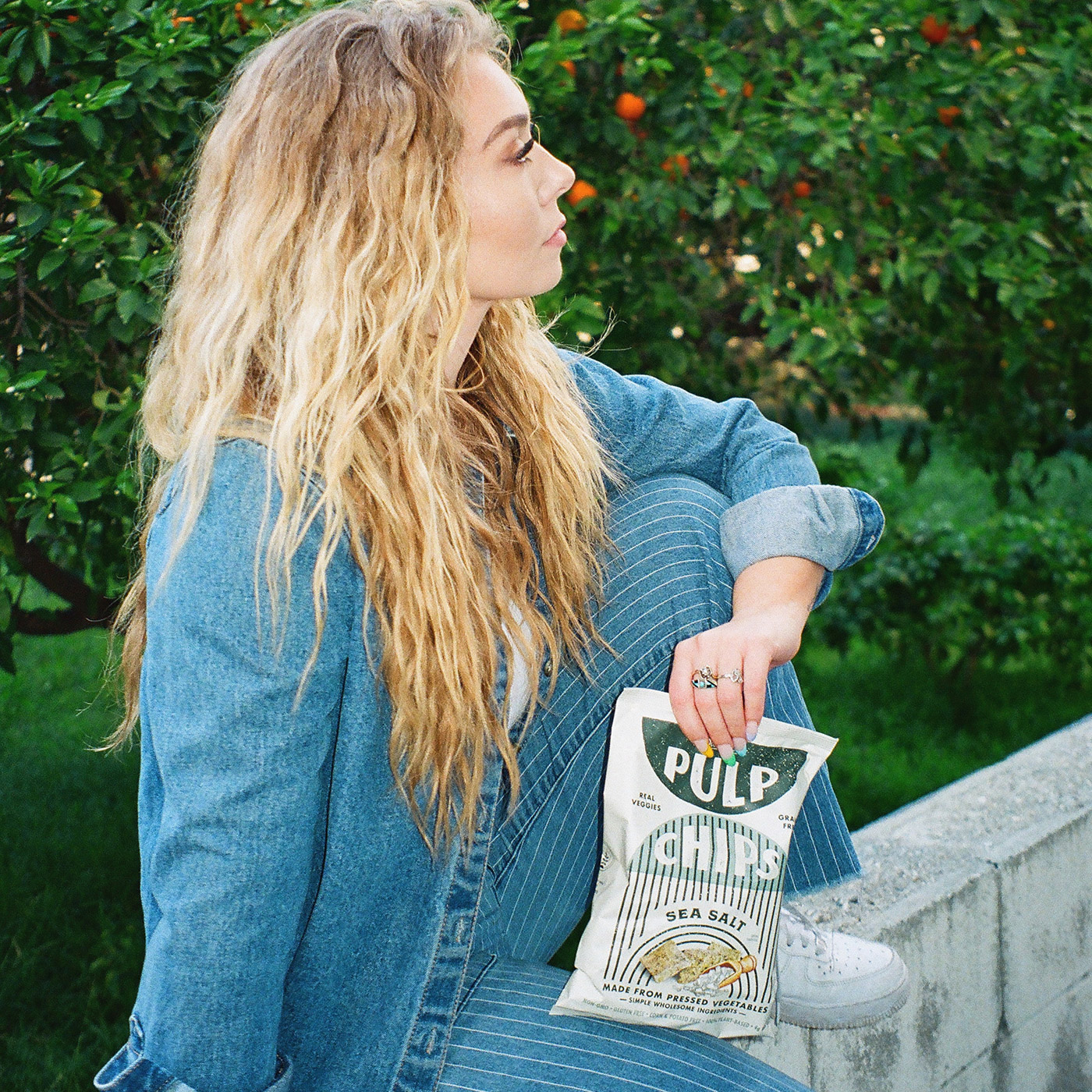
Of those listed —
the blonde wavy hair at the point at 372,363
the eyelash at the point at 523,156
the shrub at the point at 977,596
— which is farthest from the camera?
the shrub at the point at 977,596

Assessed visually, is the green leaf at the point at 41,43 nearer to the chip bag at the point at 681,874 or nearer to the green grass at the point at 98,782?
the green grass at the point at 98,782

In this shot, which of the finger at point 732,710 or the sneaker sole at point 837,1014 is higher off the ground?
the finger at point 732,710

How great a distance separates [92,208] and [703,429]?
997 mm

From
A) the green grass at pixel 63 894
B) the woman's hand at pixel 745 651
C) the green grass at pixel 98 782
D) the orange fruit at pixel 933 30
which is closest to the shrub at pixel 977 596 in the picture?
the green grass at pixel 98 782

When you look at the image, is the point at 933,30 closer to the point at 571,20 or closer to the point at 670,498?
the point at 571,20

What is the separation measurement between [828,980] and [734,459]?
0.72 meters

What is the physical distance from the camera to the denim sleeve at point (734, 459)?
162cm

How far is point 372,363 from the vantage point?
4.23ft

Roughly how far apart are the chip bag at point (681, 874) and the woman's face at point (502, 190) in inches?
20.0

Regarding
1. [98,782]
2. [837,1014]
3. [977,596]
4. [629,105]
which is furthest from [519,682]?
[977,596]

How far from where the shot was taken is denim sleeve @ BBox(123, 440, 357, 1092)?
3.60ft

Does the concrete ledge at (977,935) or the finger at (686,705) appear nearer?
the finger at (686,705)

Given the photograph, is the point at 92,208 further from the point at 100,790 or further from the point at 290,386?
the point at 100,790

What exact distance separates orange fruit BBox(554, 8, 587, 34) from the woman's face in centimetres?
85
